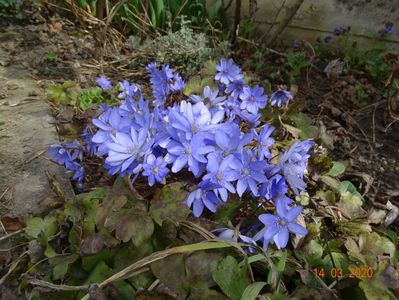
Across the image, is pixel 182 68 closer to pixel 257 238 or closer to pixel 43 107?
pixel 43 107

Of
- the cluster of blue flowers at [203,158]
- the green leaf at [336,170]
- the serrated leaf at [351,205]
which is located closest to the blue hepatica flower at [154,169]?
the cluster of blue flowers at [203,158]

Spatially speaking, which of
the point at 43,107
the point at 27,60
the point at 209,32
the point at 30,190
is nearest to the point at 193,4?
the point at 209,32

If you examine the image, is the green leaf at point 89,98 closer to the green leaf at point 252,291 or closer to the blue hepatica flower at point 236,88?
the blue hepatica flower at point 236,88

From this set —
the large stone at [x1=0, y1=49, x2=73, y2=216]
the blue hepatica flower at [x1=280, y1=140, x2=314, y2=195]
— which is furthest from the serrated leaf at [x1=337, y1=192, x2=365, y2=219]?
the large stone at [x1=0, y1=49, x2=73, y2=216]

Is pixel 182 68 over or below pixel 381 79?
below

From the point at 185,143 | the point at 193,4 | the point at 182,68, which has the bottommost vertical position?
the point at 182,68

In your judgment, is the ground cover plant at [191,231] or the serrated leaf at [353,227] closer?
the ground cover plant at [191,231]

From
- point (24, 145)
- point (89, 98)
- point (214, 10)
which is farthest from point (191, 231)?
point (214, 10)
